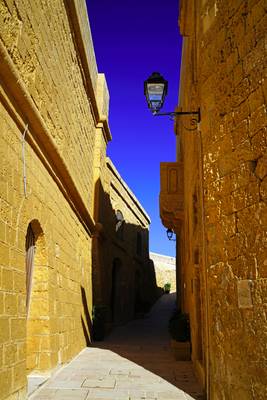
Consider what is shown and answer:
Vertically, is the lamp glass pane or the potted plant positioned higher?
the lamp glass pane

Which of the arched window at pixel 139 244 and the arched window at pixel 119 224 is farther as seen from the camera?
the arched window at pixel 139 244

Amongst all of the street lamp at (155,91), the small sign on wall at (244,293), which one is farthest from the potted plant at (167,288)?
the small sign on wall at (244,293)

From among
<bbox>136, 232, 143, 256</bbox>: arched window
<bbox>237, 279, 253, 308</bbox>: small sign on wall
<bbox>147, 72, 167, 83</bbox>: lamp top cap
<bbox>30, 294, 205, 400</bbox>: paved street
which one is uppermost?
<bbox>147, 72, 167, 83</bbox>: lamp top cap

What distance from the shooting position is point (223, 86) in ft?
14.3

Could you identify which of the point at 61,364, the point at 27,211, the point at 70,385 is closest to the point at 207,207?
the point at 27,211

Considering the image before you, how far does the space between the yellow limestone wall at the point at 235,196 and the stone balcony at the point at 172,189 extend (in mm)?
6163

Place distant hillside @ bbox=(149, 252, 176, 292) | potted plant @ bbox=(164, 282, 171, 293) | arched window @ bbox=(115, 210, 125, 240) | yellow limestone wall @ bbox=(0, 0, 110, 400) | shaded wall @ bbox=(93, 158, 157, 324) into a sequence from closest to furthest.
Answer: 1. yellow limestone wall @ bbox=(0, 0, 110, 400)
2. shaded wall @ bbox=(93, 158, 157, 324)
3. arched window @ bbox=(115, 210, 125, 240)
4. potted plant @ bbox=(164, 282, 171, 293)
5. distant hillside @ bbox=(149, 252, 176, 292)

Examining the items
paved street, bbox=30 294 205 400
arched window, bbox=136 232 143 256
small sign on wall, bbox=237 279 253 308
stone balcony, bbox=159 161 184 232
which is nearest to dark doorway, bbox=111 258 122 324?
arched window, bbox=136 232 143 256

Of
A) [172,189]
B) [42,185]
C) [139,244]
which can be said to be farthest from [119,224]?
[42,185]

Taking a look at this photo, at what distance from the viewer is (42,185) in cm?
573

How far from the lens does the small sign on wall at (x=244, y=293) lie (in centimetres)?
363

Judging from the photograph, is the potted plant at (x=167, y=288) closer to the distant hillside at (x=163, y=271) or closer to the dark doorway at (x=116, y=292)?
the distant hillside at (x=163, y=271)

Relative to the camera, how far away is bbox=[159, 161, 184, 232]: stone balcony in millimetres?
10977

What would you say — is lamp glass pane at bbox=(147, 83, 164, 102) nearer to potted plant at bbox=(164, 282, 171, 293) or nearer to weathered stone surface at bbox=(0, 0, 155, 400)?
weathered stone surface at bbox=(0, 0, 155, 400)
